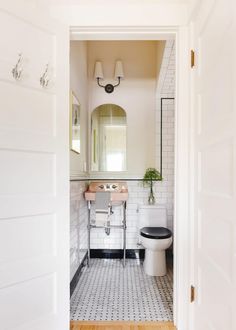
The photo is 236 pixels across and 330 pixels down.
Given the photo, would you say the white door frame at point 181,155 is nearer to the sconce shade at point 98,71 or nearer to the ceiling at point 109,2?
the ceiling at point 109,2

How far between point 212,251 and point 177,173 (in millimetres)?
591

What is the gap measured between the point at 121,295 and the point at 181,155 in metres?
1.40

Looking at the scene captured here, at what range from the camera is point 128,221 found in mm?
3404

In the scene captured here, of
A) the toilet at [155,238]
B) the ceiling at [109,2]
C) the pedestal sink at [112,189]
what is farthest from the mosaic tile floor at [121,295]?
the ceiling at [109,2]

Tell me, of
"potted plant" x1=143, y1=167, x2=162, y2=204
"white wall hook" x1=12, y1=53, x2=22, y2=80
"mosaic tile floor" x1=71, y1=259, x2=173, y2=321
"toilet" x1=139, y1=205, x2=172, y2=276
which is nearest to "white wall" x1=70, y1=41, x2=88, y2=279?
"mosaic tile floor" x1=71, y1=259, x2=173, y2=321

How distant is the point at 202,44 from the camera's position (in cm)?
145

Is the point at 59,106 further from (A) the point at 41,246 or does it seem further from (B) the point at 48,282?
(B) the point at 48,282

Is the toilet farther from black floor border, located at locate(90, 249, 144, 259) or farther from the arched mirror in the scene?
the arched mirror

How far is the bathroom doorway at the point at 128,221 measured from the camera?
209cm

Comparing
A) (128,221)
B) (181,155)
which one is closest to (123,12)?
(181,155)

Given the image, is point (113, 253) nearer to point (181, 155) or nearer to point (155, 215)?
point (155, 215)

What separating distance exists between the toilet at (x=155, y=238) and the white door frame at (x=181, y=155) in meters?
0.98

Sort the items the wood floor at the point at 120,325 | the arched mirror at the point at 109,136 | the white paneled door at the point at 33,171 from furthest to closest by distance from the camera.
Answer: the arched mirror at the point at 109,136
the wood floor at the point at 120,325
the white paneled door at the point at 33,171

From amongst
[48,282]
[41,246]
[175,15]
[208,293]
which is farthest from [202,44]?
[48,282]
